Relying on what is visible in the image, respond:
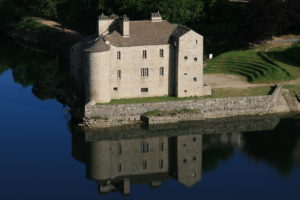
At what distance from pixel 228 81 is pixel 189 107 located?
7646 mm

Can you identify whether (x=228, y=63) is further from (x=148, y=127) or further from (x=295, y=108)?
(x=148, y=127)

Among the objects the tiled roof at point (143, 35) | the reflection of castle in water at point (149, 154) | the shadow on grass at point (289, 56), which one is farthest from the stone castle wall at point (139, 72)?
the shadow on grass at point (289, 56)

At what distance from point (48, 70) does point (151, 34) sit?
21601mm

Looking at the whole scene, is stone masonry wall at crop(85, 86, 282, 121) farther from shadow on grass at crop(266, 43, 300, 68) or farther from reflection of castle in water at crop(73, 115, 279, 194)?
shadow on grass at crop(266, 43, 300, 68)

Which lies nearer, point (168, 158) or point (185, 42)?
point (168, 158)

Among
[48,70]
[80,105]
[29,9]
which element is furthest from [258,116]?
[29,9]

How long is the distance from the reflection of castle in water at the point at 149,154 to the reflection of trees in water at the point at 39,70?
8.50 metres

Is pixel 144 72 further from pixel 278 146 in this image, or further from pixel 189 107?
pixel 278 146

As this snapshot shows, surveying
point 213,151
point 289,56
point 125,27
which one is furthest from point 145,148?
point 289,56

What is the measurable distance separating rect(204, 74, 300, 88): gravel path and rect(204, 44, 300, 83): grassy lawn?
2.43ft

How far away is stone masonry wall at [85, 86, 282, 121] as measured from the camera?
63.6 metres

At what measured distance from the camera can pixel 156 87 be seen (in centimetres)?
6700

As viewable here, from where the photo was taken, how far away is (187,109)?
2581 inches

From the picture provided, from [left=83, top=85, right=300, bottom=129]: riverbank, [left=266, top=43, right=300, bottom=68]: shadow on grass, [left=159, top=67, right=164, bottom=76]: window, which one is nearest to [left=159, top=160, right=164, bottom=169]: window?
[left=83, top=85, right=300, bottom=129]: riverbank
